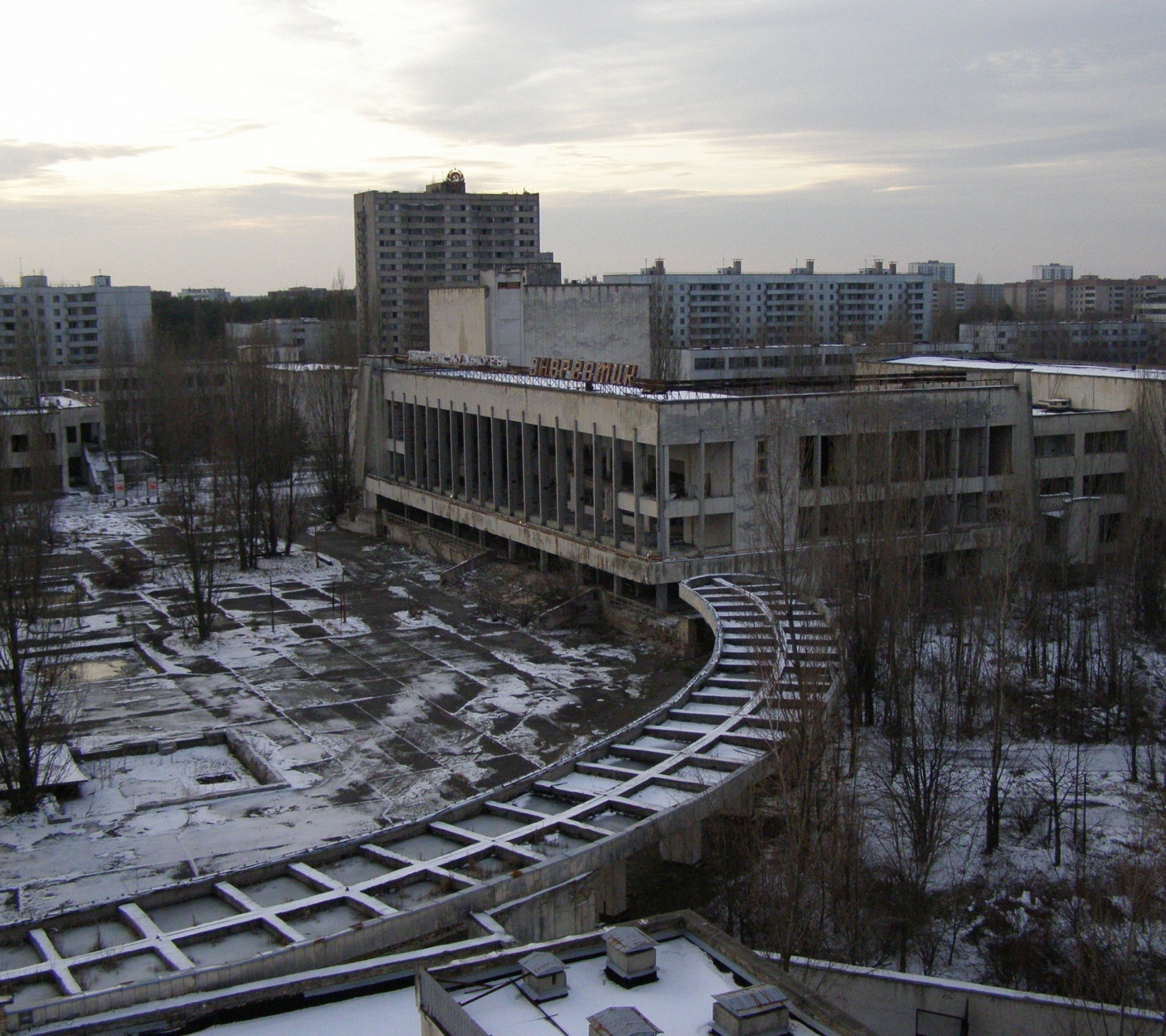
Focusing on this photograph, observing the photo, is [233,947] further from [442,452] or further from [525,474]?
[442,452]

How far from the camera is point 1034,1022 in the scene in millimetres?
16297

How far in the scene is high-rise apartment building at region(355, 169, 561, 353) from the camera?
4931 inches

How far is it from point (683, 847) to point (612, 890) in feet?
8.37

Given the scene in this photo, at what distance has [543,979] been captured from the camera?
1207cm

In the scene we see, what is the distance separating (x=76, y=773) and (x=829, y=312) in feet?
370

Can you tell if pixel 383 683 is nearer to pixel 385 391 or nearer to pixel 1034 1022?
pixel 1034 1022

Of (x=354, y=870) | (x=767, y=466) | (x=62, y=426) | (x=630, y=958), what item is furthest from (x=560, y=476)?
(x=62, y=426)

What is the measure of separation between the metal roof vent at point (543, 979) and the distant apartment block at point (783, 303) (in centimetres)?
11071

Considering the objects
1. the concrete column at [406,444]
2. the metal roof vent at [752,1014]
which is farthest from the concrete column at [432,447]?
the metal roof vent at [752,1014]

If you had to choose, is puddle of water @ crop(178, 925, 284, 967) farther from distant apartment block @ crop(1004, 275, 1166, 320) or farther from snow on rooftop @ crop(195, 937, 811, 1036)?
distant apartment block @ crop(1004, 275, 1166, 320)

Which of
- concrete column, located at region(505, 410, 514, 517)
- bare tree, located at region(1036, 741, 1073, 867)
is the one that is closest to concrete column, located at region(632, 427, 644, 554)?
concrete column, located at region(505, 410, 514, 517)

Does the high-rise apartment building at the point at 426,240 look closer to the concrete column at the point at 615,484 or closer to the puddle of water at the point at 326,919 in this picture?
the concrete column at the point at 615,484

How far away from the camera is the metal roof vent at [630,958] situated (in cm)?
1245

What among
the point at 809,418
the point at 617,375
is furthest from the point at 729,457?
the point at 617,375
